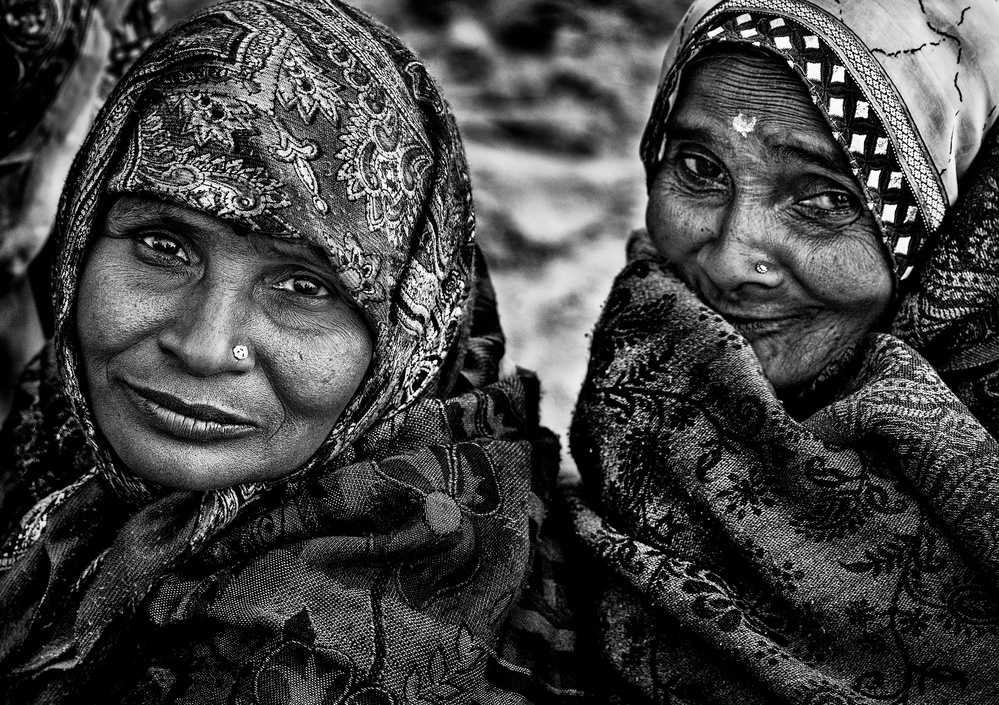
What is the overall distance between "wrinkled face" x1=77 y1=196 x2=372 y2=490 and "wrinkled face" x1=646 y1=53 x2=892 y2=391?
785mm

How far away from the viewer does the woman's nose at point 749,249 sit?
2.25 metres

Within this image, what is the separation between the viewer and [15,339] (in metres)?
3.41

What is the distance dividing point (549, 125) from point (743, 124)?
2.74 meters

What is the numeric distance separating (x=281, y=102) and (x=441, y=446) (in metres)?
0.72

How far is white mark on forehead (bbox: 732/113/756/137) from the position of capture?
7.30 feet

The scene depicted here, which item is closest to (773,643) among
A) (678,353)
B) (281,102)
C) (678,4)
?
(678,353)

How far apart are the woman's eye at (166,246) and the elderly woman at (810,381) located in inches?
34.6

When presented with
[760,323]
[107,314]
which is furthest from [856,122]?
[107,314]

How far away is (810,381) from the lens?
7.72ft

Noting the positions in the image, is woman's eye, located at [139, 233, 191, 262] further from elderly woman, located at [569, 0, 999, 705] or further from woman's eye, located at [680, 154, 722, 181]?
woman's eye, located at [680, 154, 722, 181]

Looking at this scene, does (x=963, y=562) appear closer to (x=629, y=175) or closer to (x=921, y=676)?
(x=921, y=676)

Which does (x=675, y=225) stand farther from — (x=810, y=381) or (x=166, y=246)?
(x=166, y=246)

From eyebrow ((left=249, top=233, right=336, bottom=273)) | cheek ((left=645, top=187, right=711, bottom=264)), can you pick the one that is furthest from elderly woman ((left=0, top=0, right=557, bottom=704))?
cheek ((left=645, top=187, right=711, bottom=264))

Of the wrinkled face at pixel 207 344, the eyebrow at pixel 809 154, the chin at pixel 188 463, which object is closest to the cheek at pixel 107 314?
the wrinkled face at pixel 207 344
